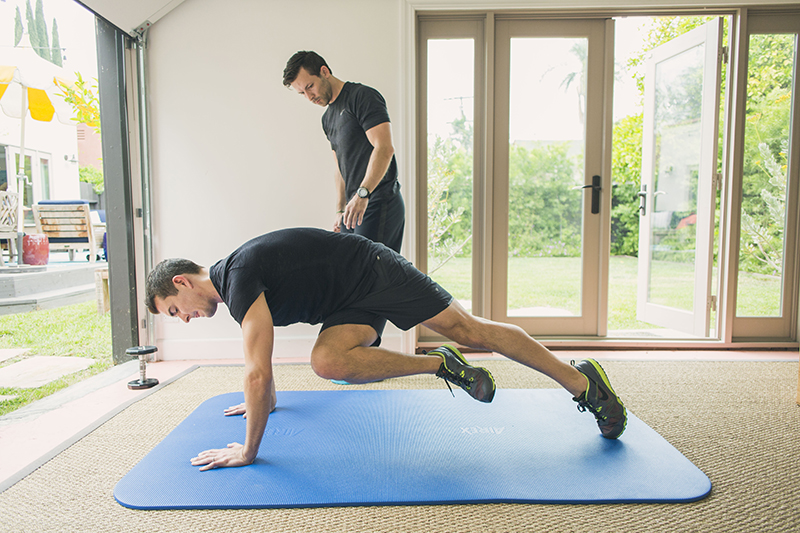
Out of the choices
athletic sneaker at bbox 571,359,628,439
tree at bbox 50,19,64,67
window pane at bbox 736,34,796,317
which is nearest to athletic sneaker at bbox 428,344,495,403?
athletic sneaker at bbox 571,359,628,439

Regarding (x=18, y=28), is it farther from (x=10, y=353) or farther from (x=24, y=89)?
(x=10, y=353)

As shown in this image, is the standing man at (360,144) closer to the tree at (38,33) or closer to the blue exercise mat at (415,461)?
the blue exercise mat at (415,461)

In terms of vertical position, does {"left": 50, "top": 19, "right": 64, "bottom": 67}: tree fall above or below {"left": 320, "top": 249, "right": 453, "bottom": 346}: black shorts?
above

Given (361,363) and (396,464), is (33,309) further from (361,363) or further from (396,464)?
(396,464)

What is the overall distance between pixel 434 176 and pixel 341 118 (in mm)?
1135

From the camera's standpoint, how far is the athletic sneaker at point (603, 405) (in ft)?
5.33

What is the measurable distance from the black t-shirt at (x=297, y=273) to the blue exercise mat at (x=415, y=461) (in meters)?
0.45

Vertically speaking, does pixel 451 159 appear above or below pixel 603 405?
above

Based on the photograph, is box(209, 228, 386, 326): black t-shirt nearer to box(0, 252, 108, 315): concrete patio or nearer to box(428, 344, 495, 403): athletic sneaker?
box(428, 344, 495, 403): athletic sneaker

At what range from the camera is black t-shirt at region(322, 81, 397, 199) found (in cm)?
215

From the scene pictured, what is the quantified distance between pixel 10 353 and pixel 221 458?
7.66 ft

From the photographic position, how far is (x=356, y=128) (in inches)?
87.6

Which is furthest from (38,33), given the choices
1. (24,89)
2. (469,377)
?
(469,377)

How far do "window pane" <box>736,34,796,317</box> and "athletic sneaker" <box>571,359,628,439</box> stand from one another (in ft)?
7.61
